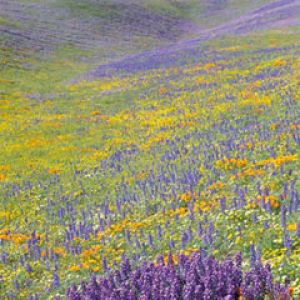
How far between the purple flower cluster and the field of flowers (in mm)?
16

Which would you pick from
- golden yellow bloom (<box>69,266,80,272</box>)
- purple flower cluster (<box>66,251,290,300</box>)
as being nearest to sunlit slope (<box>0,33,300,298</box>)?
golden yellow bloom (<box>69,266,80,272</box>)

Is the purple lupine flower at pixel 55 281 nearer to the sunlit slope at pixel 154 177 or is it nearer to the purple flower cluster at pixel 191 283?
the sunlit slope at pixel 154 177

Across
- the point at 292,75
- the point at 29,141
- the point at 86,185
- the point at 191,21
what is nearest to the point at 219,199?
the point at 86,185

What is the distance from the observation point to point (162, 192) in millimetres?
11320

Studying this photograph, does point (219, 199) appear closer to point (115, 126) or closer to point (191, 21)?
point (115, 126)

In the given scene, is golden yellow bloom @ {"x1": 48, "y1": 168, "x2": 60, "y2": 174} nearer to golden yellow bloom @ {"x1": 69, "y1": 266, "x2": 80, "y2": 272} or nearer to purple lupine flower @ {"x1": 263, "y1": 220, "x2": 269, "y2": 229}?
golden yellow bloom @ {"x1": 69, "y1": 266, "x2": 80, "y2": 272}

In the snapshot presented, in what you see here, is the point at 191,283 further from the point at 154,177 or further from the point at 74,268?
the point at 154,177

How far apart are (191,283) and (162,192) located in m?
5.83

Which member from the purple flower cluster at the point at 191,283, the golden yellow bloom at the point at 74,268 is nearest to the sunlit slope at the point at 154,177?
the golden yellow bloom at the point at 74,268

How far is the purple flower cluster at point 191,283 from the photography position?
17.4 feet

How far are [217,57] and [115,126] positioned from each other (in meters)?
16.1

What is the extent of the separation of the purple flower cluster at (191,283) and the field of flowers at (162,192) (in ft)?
0.05

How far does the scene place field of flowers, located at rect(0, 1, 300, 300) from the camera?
6.48m

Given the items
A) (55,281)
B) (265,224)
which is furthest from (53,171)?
(265,224)
